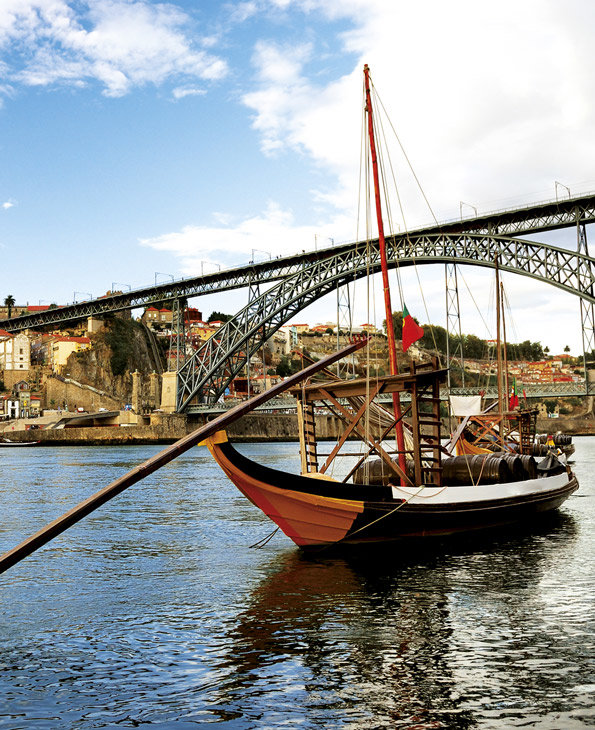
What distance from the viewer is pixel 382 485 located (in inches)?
519

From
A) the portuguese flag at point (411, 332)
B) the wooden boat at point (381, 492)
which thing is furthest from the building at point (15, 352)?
the portuguese flag at point (411, 332)

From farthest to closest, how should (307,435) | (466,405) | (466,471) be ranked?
(466,405) < (466,471) < (307,435)

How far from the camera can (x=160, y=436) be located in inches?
2763

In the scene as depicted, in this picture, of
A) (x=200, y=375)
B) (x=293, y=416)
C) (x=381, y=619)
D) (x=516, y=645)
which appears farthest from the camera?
(x=293, y=416)

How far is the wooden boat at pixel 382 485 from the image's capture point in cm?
1127

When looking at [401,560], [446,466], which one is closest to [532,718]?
[401,560]

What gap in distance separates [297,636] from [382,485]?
5.80 meters

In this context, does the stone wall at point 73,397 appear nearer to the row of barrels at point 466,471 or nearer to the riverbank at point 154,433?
the riverbank at point 154,433

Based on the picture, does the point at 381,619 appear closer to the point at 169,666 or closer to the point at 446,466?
the point at 169,666

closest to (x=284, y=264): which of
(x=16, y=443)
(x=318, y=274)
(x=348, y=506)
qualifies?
(x=318, y=274)

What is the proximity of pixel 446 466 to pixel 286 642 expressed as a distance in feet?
26.2

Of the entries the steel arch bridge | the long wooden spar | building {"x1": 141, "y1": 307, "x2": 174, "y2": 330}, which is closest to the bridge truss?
the steel arch bridge

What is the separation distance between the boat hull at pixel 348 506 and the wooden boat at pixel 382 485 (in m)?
0.02

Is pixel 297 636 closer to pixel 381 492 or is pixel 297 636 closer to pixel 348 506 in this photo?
pixel 348 506
